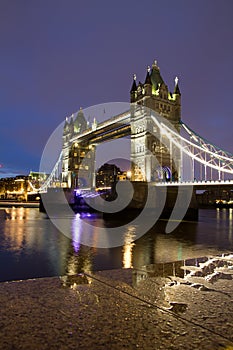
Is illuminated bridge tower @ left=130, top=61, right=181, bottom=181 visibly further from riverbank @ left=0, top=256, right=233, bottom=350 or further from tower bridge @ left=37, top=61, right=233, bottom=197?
riverbank @ left=0, top=256, right=233, bottom=350

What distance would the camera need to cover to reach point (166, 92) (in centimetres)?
3922

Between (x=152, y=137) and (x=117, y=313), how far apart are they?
114 ft

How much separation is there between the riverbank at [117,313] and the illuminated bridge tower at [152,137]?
31.7 meters

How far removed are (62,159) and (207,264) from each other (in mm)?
65618

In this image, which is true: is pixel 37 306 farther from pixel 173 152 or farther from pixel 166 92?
pixel 166 92

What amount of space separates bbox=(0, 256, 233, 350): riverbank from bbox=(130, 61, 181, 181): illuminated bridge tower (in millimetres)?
31682

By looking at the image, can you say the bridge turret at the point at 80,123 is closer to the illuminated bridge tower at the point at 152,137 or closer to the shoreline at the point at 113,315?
the illuminated bridge tower at the point at 152,137

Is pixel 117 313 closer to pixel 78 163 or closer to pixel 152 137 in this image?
pixel 152 137

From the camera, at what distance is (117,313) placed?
228 cm

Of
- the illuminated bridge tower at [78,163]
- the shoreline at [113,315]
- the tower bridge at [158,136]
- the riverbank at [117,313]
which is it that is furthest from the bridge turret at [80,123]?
the shoreline at [113,315]

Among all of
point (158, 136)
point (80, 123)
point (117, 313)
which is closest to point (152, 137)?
point (158, 136)

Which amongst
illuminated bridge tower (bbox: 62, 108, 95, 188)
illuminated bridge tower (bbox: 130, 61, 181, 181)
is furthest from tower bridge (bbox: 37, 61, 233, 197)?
illuminated bridge tower (bbox: 62, 108, 95, 188)

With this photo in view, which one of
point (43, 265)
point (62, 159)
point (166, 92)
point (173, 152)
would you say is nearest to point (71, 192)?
point (173, 152)

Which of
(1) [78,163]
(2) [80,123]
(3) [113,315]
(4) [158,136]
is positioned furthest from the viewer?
(2) [80,123]
